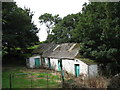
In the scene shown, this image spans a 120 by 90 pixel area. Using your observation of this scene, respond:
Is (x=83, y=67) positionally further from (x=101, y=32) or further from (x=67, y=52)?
(x=67, y=52)

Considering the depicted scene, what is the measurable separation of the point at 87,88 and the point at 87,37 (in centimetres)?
801

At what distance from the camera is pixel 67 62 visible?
20.2m

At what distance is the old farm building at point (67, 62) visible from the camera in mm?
16413

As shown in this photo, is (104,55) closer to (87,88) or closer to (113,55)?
(113,55)

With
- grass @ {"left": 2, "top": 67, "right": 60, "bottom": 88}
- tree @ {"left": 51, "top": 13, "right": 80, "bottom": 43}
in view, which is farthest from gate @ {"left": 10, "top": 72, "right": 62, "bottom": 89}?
tree @ {"left": 51, "top": 13, "right": 80, "bottom": 43}

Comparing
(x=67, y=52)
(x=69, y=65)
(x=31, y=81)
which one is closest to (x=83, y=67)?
(x=69, y=65)

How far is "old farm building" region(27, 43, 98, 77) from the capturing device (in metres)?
16.4

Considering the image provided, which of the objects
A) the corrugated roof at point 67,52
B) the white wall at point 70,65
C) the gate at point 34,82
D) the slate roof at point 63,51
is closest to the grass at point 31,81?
the gate at point 34,82

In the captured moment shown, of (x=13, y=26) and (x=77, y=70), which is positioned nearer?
(x=77, y=70)

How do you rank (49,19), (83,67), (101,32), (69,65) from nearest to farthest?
(101,32)
(83,67)
(69,65)
(49,19)

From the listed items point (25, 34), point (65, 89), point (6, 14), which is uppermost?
point (6, 14)

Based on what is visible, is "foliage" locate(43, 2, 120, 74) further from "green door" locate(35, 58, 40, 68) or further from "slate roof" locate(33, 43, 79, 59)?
"green door" locate(35, 58, 40, 68)

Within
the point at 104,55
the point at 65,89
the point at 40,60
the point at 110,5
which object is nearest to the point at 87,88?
the point at 65,89

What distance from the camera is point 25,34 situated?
32.0 metres
